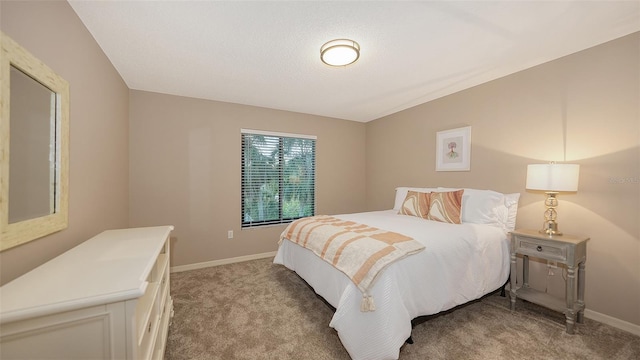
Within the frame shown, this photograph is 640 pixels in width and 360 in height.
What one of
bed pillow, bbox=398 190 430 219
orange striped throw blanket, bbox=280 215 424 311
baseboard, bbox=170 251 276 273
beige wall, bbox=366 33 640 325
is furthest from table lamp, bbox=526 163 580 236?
baseboard, bbox=170 251 276 273

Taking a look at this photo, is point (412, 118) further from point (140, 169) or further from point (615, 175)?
point (140, 169)

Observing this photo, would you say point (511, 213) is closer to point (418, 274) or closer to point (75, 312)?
point (418, 274)

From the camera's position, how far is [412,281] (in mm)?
1687

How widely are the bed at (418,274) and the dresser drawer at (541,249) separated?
165 mm

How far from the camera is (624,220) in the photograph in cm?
195

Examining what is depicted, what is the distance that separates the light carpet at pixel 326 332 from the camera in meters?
1.68

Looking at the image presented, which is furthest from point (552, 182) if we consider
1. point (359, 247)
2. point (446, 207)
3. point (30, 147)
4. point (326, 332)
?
point (30, 147)

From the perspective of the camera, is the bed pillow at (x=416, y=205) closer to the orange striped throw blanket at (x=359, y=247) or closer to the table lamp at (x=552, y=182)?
the orange striped throw blanket at (x=359, y=247)

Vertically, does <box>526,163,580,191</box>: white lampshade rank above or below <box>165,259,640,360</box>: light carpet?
above

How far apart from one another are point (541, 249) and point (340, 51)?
2434 millimetres

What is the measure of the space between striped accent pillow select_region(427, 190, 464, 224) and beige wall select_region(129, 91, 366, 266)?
7.67 ft

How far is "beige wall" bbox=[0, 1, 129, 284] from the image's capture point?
114 cm

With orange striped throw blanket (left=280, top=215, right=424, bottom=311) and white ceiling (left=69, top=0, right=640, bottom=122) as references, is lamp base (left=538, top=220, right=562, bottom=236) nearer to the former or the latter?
orange striped throw blanket (left=280, top=215, right=424, bottom=311)

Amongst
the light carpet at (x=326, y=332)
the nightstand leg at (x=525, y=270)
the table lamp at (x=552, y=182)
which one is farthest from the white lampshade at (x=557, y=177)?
the light carpet at (x=326, y=332)
